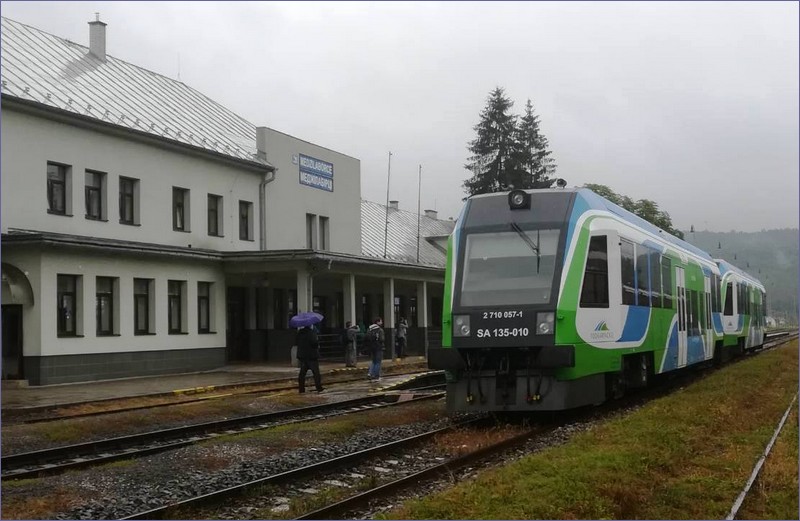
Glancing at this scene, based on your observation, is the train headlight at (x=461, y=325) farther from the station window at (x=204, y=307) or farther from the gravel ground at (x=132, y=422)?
the station window at (x=204, y=307)

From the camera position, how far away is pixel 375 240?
156 feet

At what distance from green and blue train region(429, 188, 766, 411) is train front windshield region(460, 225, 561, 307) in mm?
15

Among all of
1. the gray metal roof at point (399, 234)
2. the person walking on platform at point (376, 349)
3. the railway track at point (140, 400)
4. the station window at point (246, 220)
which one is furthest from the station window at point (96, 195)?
the gray metal roof at point (399, 234)

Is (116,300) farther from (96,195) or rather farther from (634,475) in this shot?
(634,475)

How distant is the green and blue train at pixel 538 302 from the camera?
1245 cm

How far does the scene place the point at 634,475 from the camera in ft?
29.7

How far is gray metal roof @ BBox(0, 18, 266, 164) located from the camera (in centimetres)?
2633

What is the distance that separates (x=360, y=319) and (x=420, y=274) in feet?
15.0

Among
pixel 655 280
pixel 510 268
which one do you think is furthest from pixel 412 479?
pixel 655 280

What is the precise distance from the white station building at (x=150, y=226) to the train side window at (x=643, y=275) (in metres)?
14.7

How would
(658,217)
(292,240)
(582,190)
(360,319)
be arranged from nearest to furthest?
1. (582,190)
2. (292,240)
3. (360,319)
4. (658,217)

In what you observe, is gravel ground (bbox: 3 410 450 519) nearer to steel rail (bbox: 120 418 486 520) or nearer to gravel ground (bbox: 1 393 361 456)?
steel rail (bbox: 120 418 486 520)

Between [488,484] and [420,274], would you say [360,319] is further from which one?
[488,484]

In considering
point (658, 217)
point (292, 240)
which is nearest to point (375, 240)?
point (292, 240)
